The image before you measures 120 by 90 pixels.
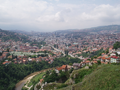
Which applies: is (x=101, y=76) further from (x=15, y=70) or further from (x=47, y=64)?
(x=47, y=64)

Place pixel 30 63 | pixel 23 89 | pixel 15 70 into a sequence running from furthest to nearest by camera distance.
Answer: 1. pixel 30 63
2. pixel 15 70
3. pixel 23 89

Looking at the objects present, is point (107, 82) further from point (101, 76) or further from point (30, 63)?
point (30, 63)

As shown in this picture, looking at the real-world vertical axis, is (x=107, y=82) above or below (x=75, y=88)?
above

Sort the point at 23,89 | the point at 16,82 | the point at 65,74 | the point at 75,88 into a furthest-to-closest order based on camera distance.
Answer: the point at 16,82
the point at 23,89
the point at 65,74
the point at 75,88

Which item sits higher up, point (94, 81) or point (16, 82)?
point (94, 81)

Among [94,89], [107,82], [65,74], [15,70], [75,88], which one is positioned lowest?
[15,70]

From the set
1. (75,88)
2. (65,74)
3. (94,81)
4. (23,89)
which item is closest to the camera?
(94,81)

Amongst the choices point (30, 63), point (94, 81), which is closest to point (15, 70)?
point (30, 63)

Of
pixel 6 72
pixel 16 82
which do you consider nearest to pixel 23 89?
pixel 16 82

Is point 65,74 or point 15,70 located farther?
point 15,70
